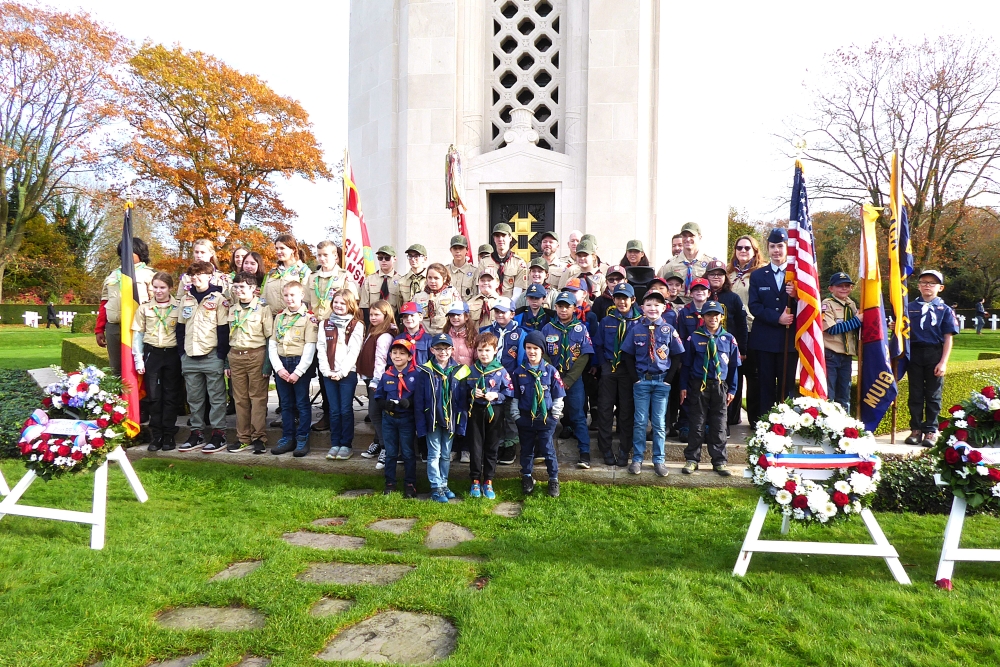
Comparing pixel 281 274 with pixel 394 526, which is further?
pixel 281 274

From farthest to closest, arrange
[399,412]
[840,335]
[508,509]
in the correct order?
[840,335] < [399,412] < [508,509]

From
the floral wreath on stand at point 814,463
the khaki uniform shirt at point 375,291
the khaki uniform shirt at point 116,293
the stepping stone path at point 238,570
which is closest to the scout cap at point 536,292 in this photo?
the khaki uniform shirt at point 375,291

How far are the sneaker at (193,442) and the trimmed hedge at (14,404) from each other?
156 cm

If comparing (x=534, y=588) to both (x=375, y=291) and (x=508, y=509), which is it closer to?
(x=508, y=509)

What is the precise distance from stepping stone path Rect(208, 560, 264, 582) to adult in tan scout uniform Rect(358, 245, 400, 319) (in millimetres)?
3645

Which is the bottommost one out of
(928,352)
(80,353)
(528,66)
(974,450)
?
(974,450)

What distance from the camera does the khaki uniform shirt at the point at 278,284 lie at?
7406mm

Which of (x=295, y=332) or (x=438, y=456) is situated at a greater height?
(x=295, y=332)

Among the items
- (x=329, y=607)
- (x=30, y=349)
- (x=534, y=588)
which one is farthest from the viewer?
(x=30, y=349)

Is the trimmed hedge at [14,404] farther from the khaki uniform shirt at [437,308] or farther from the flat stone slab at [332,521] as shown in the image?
the khaki uniform shirt at [437,308]

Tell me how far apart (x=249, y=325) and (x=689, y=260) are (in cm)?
501

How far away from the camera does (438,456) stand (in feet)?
19.5

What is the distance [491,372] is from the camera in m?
5.89

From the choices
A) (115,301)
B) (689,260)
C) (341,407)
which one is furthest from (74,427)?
(689,260)
